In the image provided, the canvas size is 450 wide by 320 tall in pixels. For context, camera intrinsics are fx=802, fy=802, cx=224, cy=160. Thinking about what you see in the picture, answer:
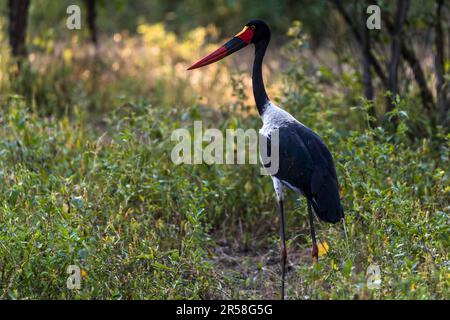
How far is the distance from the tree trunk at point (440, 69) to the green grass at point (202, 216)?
0.22 metres

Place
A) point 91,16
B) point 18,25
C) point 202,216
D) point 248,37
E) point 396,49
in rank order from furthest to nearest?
point 91,16 → point 18,25 → point 396,49 → point 248,37 → point 202,216

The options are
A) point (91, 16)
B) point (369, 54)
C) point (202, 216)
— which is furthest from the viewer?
point (91, 16)

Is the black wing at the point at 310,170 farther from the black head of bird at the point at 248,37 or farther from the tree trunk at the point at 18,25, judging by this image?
the tree trunk at the point at 18,25

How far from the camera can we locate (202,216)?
4816mm

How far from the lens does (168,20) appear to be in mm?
14945

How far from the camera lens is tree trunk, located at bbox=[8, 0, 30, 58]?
27.1ft

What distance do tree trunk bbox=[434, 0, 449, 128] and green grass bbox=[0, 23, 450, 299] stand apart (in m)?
0.22

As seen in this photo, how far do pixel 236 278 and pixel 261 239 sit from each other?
2.73ft

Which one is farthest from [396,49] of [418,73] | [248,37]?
[248,37]

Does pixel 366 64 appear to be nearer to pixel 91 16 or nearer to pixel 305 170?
pixel 305 170

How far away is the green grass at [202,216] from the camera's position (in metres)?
4.40

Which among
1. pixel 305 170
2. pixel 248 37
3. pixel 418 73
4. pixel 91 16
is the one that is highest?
pixel 91 16

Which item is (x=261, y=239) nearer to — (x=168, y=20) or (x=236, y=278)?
(x=236, y=278)

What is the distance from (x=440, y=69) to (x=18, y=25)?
4.28m
